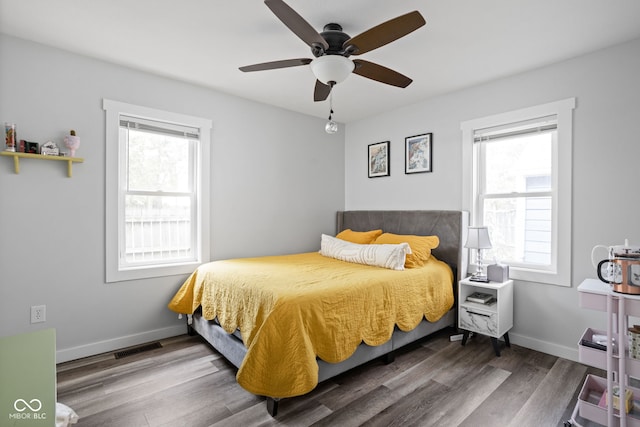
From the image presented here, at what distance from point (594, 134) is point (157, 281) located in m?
4.00

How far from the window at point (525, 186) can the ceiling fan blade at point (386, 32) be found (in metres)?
1.84

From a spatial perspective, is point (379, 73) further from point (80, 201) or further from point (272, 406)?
point (80, 201)

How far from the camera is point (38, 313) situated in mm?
2512

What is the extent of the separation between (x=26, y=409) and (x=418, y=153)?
3.70m

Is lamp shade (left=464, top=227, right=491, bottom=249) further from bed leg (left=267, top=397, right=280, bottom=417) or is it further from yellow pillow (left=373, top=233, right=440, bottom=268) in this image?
bed leg (left=267, top=397, right=280, bottom=417)

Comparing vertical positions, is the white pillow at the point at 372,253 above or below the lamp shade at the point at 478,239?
below

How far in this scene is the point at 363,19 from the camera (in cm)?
212

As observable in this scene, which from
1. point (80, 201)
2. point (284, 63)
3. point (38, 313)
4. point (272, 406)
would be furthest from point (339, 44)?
point (38, 313)

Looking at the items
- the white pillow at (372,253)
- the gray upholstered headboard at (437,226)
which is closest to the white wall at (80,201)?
the white pillow at (372,253)

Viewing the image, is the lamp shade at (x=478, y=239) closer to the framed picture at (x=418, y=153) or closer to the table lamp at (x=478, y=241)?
the table lamp at (x=478, y=241)

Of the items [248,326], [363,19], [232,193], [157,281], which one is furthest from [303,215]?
[363,19]

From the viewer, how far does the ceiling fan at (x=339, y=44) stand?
1631 mm

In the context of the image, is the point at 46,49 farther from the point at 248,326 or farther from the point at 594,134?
the point at 594,134

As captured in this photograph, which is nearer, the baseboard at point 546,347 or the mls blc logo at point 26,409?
the mls blc logo at point 26,409
